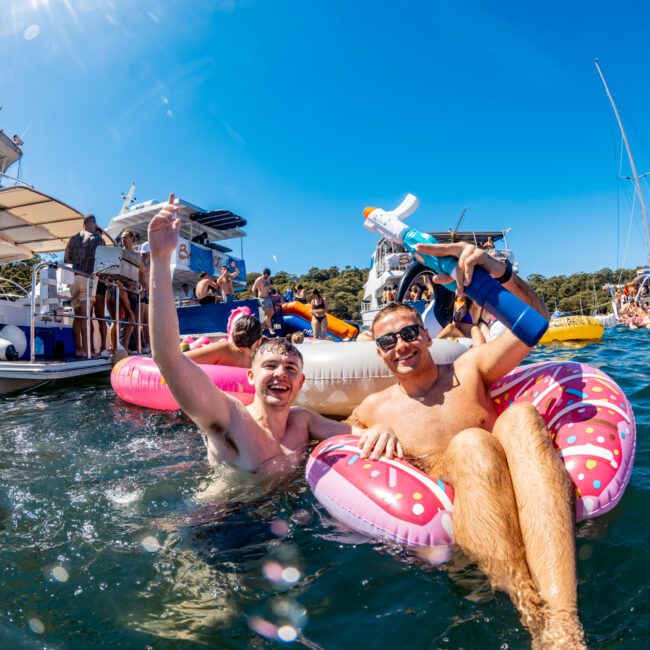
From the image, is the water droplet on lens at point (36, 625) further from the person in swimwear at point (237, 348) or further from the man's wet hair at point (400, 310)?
the person in swimwear at point (237, 348)

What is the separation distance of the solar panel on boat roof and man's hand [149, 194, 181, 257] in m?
20.3

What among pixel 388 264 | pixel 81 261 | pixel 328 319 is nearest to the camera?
pixel 81 261

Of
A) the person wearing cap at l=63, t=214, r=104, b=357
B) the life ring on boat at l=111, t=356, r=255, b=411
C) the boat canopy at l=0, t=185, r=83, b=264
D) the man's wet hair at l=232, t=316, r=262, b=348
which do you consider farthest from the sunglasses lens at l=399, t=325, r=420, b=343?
the boat canopy at l=0, t=185, r=83, b=264

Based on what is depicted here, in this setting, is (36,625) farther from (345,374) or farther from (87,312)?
(87,312)

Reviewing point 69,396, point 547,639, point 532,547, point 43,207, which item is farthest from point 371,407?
point 43,207

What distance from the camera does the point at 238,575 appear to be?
184cm

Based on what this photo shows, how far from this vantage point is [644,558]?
1855 millimetres

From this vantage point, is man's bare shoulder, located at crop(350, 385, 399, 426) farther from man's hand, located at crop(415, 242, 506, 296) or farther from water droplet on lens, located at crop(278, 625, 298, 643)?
water droplet on lens, located at crop(278, 625, 298, 643)

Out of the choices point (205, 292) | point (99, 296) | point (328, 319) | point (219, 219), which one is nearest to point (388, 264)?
point (219, 219)

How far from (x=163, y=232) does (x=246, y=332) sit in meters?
3.05

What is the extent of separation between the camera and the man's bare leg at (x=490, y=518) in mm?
1539

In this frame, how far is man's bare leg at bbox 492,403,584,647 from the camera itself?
1409 mm

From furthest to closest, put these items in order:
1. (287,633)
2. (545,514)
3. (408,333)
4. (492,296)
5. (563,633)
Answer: (408,333) < (492,296) < (545,514) < (287,633) < (563,633)

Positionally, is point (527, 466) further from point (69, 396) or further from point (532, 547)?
point (69, 396)
